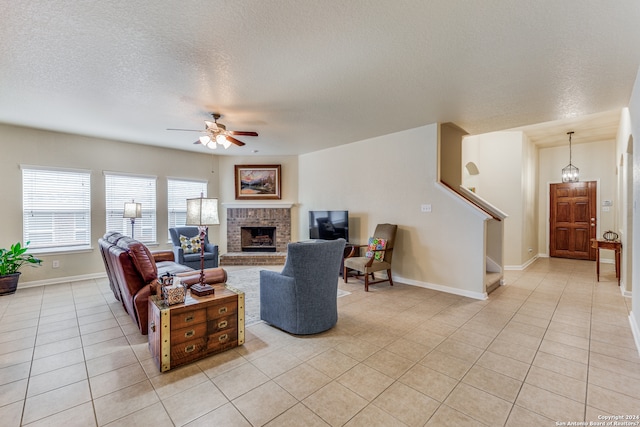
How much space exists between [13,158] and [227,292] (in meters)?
4.81

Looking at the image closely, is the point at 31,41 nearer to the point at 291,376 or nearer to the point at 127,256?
the point at 127,256

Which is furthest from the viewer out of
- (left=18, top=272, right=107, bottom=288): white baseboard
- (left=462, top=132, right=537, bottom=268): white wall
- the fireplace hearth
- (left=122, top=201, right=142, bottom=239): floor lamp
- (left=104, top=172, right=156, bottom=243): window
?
the fireplace hearth

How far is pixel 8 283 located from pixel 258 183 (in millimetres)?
4579

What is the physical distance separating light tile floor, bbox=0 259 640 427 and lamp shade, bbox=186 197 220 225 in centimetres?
124

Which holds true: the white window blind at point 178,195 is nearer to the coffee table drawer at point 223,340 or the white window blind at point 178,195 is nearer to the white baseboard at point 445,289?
the coffee table drawer at point 223,340

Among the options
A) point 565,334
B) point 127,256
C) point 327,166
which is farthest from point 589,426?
point 327,166

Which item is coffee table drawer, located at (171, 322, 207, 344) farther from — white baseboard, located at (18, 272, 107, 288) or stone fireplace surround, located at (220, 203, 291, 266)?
→ stone fireplace surround, located at (220, 203, 291, 266)

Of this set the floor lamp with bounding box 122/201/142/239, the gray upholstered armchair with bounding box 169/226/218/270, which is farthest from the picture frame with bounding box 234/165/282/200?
the floor lamp with bounding box 122/201/142/239

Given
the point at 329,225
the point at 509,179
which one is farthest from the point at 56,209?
the point at 509,179

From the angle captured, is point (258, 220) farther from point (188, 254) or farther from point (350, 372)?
point (350, 372)

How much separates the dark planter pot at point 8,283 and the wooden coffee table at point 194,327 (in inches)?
139

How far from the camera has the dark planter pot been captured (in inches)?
166

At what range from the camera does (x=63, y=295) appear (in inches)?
167

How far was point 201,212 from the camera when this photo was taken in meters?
2.77
